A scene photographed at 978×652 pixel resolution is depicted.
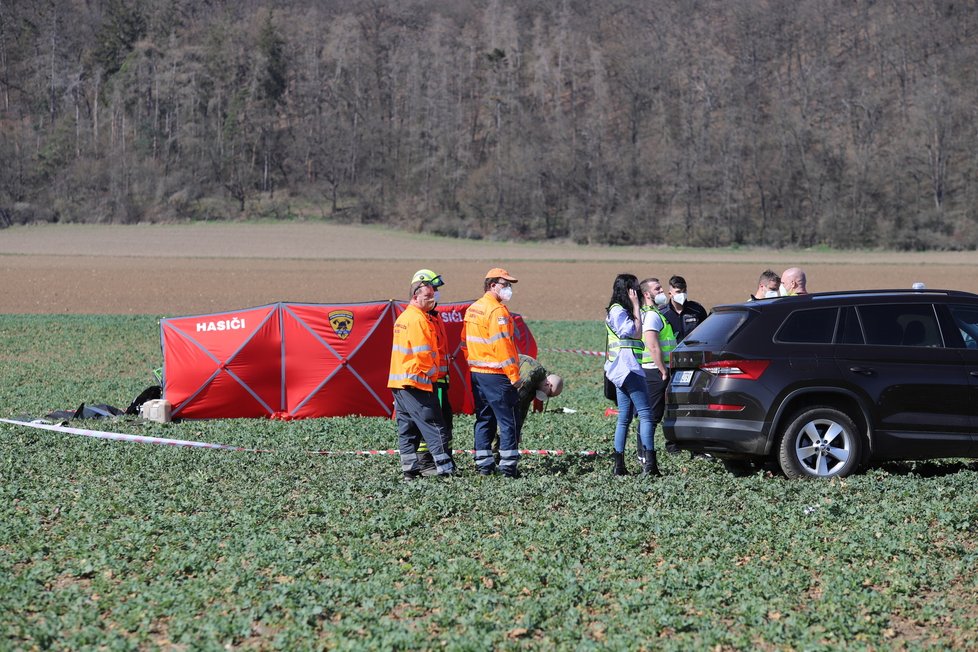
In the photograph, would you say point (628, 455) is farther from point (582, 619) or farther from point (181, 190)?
point (181, 190)

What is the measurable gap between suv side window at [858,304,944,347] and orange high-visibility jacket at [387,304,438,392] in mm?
3768

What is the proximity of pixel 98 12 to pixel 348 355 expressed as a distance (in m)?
152

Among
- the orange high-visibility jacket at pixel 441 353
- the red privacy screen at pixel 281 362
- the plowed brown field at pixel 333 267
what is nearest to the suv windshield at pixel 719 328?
the orange high-visibility jacket at pixel 441 353

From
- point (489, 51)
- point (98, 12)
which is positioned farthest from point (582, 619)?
point (98, 12)

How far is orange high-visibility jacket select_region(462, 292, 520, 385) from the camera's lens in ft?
32.6

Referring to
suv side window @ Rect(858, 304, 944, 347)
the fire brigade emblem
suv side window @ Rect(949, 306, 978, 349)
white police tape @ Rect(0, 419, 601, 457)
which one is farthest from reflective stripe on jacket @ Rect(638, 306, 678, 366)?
the fire brigade emblem

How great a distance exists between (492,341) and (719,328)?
2.04 metres

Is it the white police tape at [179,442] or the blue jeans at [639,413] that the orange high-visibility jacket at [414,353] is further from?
the white police tape at [179,442]

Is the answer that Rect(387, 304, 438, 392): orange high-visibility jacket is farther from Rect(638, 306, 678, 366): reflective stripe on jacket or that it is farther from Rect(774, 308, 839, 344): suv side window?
Rect(774, 308, 839, 344): suv side window

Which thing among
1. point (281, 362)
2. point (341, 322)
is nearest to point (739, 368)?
point (341, 322)

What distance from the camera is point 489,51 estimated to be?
122500mm

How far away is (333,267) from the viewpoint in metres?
62.9

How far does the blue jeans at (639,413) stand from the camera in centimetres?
1005

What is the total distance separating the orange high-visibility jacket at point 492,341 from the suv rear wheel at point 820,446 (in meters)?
2.41
